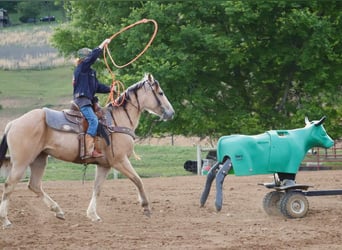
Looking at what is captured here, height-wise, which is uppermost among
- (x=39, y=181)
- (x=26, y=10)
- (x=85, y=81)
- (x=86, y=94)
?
(x=26, y=10)

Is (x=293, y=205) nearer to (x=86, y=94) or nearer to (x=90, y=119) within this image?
(x=90, y=119)

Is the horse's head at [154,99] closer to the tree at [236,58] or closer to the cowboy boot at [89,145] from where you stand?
the cowboy boot at [89,145]

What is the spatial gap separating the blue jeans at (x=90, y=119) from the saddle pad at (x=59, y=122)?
0.65 feet

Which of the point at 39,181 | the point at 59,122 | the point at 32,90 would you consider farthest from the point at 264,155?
the point at 32,90

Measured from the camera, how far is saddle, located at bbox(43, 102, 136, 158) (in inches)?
500

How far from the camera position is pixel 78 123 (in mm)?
12898

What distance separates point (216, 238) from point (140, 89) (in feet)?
13.1

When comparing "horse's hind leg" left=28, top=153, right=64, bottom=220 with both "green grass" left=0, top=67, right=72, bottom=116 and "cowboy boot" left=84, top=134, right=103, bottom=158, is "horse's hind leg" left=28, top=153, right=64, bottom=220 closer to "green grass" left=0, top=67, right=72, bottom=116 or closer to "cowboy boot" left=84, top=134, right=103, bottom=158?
"cowboy boot" left=84, top=134, right=103, bottom=158

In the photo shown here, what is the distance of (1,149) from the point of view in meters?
12.8

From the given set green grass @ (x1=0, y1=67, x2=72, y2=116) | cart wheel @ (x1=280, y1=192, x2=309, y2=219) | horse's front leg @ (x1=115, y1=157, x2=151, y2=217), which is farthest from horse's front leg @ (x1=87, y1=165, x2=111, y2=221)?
green grass @ (x1=0, y1=67, x2=72, y2=116)

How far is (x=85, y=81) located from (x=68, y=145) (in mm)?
1078

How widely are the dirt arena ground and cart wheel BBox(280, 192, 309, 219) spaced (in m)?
0.14

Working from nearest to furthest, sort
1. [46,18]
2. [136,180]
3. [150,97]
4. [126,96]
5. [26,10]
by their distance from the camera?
1. [136,180]
2. [126,96]
3. [150,97]
4. [26,10]
5. [46,18]

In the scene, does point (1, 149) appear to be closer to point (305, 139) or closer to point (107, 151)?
point (107, 151)
